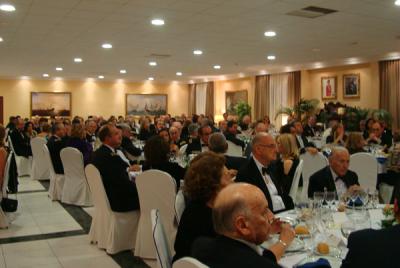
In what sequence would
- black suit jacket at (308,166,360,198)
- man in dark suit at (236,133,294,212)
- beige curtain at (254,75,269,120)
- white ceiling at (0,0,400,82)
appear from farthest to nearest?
beige curtain at (254,75,269,120)
white ceiling at (0,0,400,82)
black suit jacket at (308,166,360,198)
man in dark suit at (236,133,294,212)

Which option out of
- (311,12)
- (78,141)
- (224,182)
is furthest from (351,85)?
(224,182)

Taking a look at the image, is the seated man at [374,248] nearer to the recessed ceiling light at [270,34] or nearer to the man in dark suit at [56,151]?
the man in dark suit at [56,151]

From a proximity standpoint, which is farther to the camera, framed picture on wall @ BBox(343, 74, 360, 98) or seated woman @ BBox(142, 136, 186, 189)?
framed picture on wall @ BBox(343, 74, 360, 98)

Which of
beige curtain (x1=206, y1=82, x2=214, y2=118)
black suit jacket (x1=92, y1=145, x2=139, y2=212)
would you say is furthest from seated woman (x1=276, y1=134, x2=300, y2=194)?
beige curtain (x1=206, y1=82, x2=214, y2=118)

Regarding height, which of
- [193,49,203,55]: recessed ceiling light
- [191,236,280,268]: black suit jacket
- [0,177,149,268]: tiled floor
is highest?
[193,49,203,55]: recessed ceiling light

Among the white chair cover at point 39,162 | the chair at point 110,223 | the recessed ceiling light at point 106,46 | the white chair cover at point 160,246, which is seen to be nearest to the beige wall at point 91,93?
the recessed ceiling light at point 106,46

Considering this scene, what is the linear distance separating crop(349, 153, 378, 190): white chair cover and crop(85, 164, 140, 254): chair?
319 centimetres

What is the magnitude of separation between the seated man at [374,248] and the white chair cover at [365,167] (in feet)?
15.7

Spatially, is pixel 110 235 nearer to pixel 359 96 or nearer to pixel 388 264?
pixel 388 264

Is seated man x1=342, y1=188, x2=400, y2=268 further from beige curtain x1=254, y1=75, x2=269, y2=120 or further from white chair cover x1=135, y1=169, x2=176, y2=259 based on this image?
beige curtain x1=254, y1=75, x2=269, y2=120

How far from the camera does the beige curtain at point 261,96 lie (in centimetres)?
1738

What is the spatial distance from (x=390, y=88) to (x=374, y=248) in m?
12.4

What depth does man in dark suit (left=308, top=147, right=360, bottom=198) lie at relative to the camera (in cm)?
421

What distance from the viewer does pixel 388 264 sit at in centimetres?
166
